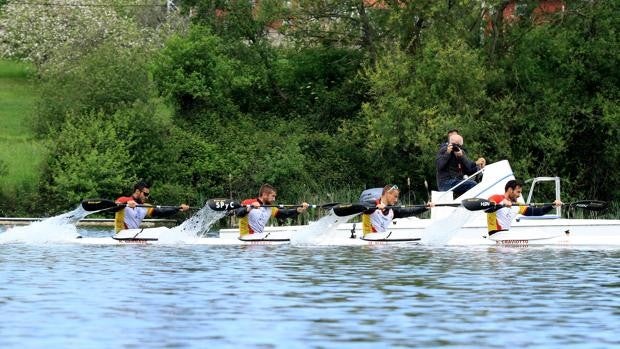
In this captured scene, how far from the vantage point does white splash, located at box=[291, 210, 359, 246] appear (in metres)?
28.7

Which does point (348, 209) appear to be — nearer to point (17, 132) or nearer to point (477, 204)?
point (477, 204)

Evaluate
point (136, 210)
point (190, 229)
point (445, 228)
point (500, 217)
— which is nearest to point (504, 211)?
point (500, 217)

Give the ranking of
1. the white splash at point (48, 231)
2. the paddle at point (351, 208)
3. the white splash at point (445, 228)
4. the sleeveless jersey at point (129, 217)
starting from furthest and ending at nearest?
the white splash at point (48, 231) → the sleeveless jersey at point (129, 217) → the paddle at point (351, 208) → the white splash at point (445, 228)

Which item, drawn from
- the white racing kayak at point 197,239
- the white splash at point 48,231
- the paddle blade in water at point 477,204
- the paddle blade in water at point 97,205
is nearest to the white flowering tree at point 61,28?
the white splash at point 48,231

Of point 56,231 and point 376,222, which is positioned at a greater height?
point 56,231

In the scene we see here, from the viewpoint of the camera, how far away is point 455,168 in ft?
94.1

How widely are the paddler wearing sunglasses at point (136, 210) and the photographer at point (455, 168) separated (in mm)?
5489

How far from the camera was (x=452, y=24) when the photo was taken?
46.5 metres

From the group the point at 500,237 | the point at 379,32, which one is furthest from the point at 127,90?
the point at 500,237

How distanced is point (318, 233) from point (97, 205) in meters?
4.88

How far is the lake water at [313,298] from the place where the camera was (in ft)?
46.2

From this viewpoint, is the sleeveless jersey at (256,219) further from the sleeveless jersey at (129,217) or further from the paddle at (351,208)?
the sleeveless jersey at (129,217)

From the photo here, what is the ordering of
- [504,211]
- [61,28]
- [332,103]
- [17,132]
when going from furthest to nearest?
[61,28] → [17,132] → [332,103] → [504,211]

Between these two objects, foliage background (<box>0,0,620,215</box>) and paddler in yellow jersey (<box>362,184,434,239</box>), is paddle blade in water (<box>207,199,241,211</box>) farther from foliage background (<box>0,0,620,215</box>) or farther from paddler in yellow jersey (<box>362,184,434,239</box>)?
foliage background (<box>0,0,620,215</box>)
